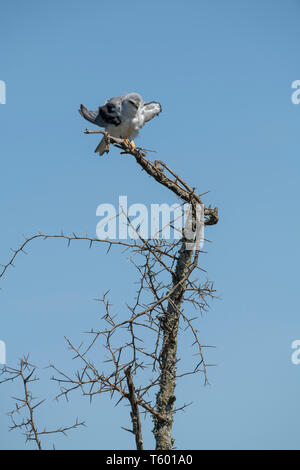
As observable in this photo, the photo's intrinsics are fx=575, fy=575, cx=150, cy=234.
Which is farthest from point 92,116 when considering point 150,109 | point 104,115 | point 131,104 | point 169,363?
point 169,363

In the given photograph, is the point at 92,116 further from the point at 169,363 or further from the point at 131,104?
the point at 169,363

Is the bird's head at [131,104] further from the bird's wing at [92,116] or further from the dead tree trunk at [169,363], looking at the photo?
the dead tree trunk at [169,363]

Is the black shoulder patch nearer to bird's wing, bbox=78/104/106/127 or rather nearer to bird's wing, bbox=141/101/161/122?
bird's wing, bbox=78/104/106/127

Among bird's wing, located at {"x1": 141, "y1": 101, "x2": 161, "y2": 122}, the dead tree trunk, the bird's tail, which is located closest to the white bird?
bird's wing, located at {"x1": 141, "y1": 101, "x2": 161, "y2": 122}

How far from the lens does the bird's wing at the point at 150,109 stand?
656 centimetres

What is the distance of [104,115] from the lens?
645 centimetres

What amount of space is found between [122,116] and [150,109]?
395 mm

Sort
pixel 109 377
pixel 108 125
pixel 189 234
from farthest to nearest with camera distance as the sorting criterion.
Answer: pixel 108 125
pixel 189 234
pixel 109 377

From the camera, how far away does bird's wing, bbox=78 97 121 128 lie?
6.43m

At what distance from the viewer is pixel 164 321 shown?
146 inches

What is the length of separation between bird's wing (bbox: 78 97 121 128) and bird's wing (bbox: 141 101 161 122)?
299 millimetres
